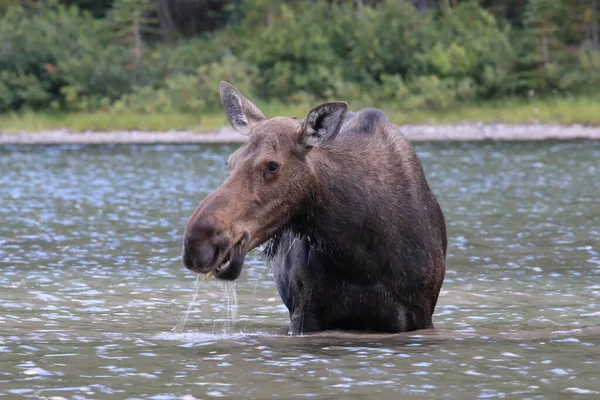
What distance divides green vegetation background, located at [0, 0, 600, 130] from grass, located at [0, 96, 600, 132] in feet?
0.18

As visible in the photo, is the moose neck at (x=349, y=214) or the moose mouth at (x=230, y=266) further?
the moose neck at (x=349, y=214)

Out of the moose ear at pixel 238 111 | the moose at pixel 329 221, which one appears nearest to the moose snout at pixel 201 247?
the moose at pixel 329 221

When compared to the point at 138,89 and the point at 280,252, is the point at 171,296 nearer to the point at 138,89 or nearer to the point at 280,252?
the point at 280,252

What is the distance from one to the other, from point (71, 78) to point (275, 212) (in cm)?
3866

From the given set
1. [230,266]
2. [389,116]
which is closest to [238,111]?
[230,266]

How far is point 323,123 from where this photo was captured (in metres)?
8.38

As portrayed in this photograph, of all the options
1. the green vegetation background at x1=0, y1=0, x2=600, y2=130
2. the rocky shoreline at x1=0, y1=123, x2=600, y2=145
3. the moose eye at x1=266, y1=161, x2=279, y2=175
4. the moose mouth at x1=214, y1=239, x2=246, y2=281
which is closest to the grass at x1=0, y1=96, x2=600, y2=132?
the green vegetation background at x1=0, y1=0, x2=600, y2=130

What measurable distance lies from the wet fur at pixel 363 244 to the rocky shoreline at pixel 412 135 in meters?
30.3

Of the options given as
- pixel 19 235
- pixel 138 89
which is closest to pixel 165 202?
pixel 19 235

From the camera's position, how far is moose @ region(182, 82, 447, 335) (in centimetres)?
803

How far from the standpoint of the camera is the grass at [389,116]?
40.4 m

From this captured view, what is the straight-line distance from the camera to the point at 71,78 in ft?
150

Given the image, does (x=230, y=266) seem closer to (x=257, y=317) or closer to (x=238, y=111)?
(x=238, y=111)

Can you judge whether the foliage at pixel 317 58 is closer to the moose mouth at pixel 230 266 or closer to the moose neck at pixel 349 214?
the moose neck at pixel 349 214
